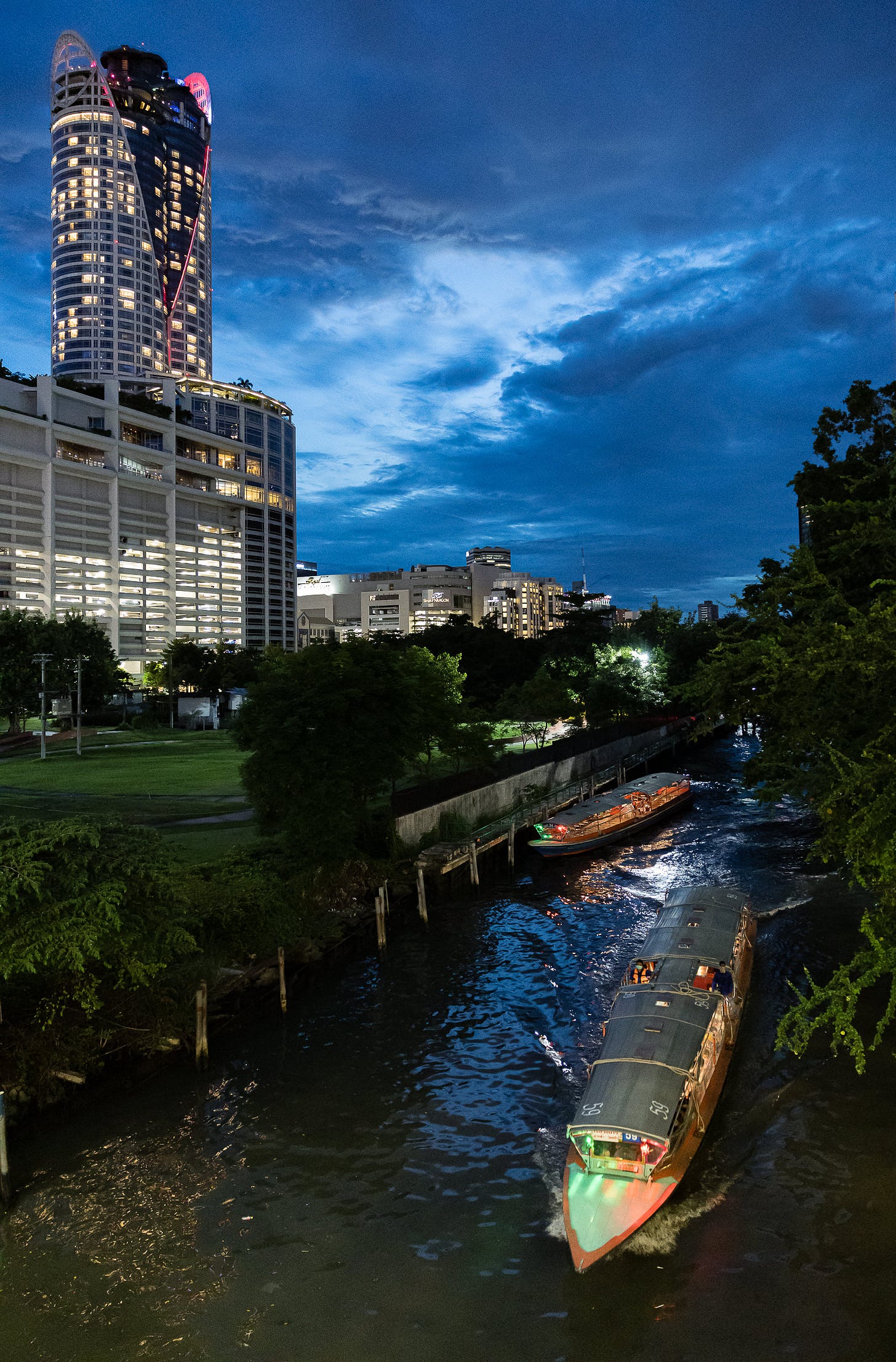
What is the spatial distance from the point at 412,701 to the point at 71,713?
70.8 metres

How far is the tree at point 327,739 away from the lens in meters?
36.4

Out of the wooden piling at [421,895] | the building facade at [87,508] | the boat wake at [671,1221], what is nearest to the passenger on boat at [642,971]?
the boat wake at [671,1221]

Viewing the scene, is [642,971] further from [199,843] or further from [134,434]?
[134,434]

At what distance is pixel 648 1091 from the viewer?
1844cm

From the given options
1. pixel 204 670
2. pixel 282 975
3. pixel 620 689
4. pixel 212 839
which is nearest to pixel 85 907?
pixel 282 975

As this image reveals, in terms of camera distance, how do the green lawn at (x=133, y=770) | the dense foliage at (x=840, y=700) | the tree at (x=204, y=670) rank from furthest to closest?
the tree at (x=204, y=670) → the green lawn at (x=133, y=770) → the dense foliage at (x=840, y=700)

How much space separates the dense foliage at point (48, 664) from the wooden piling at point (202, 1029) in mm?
61944

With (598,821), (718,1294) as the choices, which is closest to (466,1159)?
(718,1294)

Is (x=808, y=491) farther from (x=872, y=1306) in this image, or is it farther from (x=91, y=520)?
(x=91, y=520)

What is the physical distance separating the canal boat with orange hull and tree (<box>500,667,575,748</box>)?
182ft

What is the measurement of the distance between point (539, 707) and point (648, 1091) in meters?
64.1

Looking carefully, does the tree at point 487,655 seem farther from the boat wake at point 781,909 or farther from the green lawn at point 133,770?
the boat wake at point 781,909

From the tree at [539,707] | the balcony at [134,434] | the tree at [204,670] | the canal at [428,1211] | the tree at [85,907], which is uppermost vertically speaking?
the balcony at [134,434]

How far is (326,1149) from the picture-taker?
20547 millimetres
